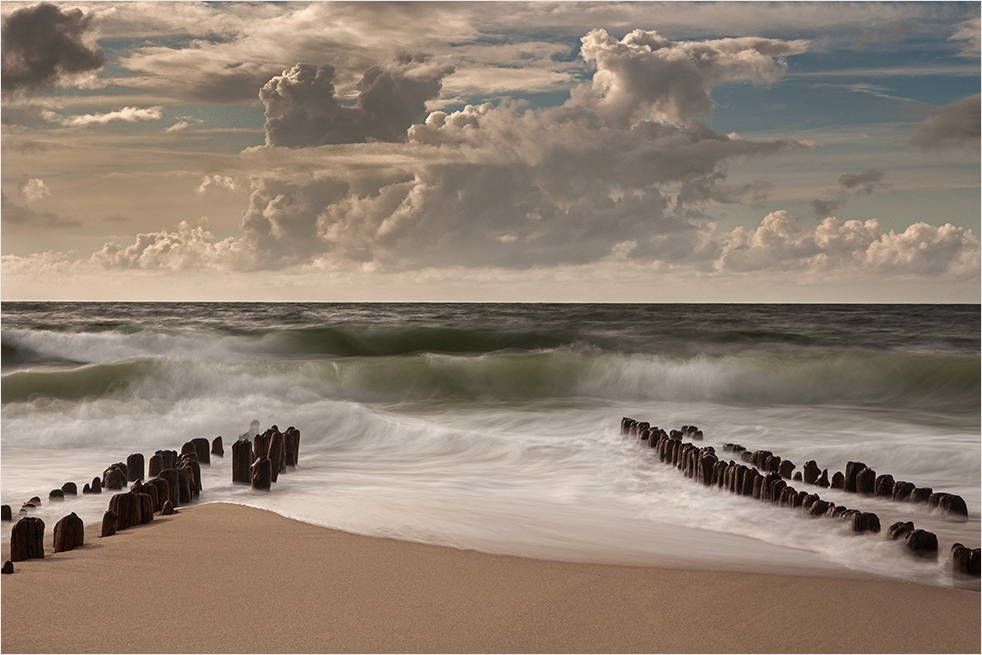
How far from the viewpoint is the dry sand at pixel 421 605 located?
10.5 ft

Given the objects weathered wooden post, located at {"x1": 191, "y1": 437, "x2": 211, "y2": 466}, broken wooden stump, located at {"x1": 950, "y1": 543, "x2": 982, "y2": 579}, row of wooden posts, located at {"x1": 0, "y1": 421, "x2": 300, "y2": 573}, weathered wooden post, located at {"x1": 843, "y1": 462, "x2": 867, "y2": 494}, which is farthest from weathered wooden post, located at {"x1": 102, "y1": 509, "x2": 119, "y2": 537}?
weathered wooden post, located at {"x1": 843, "y1": 462, "x2": 867, "y2": 494}

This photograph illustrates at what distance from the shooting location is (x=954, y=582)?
4.39 metres

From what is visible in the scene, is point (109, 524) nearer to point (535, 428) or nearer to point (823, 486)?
A: point (823, 486)

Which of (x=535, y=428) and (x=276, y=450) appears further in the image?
(x=535, y=428)

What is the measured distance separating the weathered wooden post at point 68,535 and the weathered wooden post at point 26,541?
0.18m

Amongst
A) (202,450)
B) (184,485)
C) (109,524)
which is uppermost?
(109,524)

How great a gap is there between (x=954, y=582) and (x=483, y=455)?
5.70 m

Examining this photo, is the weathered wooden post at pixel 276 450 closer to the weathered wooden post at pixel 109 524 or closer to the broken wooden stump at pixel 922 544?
the weathered wooden post at pixel 109 524

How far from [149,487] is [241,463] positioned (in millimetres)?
1683

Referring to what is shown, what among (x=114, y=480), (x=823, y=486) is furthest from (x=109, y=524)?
(x=823, y=486)

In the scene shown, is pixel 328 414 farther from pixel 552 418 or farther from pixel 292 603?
pixel 292 603

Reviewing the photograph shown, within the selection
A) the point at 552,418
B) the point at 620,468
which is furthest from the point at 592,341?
the point at 620,468

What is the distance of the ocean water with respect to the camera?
5.49 m

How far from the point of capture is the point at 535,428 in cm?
1255
